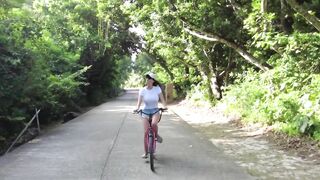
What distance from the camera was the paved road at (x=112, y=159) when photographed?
26.6 feet

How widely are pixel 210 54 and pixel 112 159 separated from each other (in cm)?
1712

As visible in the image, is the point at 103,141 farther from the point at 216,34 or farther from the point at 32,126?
the point at 216,34

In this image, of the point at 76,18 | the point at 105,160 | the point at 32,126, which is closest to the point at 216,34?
the point at 32,126

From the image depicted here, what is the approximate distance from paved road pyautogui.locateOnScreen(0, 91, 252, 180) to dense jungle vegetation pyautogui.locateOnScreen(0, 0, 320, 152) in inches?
88.1

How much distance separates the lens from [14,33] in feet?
45.2

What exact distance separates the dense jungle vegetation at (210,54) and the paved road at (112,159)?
2238 millimetres

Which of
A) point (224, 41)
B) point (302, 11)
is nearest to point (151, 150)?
point (302, 11)

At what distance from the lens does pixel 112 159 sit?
9.59 metres

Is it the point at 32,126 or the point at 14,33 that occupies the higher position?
the point at 14,33

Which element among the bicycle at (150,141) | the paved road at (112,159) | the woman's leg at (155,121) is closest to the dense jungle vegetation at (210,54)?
the paved road at (112,159)

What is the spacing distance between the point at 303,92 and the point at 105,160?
638cm

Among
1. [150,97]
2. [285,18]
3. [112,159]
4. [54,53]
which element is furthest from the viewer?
[54,53]

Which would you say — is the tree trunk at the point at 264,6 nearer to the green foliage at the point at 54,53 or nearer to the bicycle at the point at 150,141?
the bicycle at the point at 150,141

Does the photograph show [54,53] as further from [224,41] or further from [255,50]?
[255,50]
